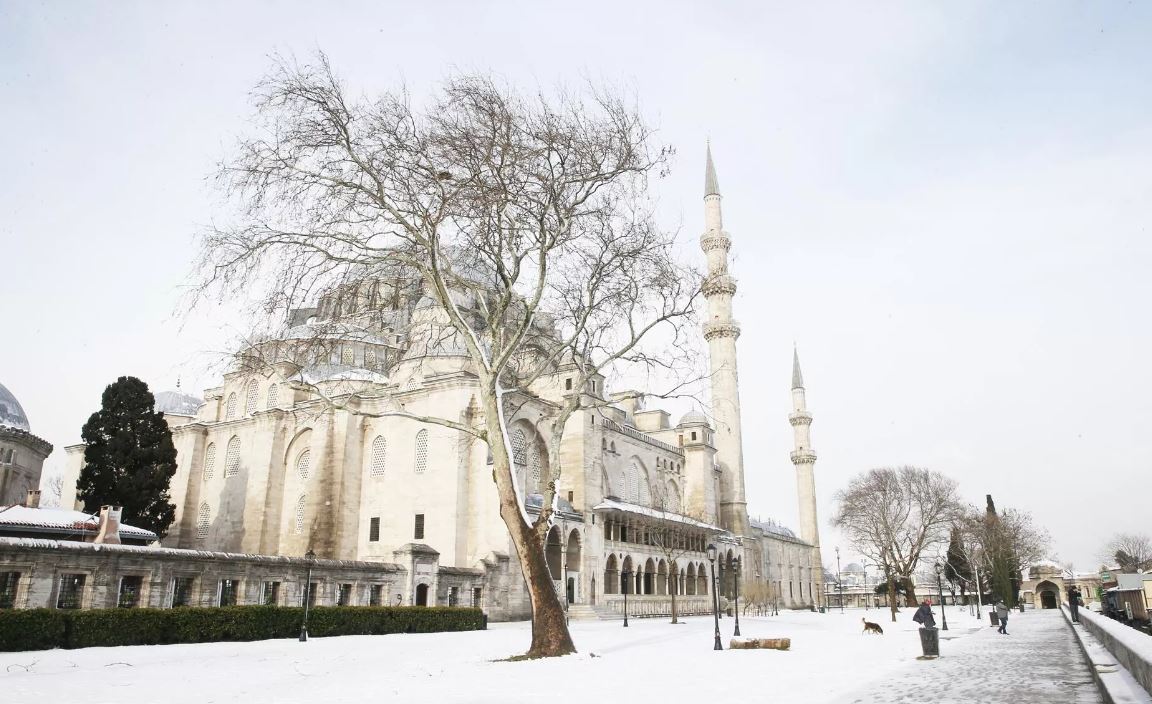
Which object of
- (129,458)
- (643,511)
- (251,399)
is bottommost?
(643,511)

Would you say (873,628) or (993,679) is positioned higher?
(993,679)

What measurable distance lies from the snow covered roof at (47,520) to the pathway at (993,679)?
28.6 meters

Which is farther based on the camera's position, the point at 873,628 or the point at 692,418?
the point at 692,418

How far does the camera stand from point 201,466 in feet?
152

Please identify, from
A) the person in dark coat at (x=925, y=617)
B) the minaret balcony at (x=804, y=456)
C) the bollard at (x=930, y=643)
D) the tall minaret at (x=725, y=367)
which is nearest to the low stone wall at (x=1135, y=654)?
the bollard at (x=930, y=643)

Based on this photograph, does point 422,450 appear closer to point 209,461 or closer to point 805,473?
point 209,461

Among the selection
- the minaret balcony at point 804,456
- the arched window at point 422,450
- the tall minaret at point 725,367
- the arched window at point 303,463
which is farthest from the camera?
the minaret balcony at point 804,456

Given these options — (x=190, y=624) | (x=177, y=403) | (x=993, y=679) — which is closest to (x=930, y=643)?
(x=993, y=679)

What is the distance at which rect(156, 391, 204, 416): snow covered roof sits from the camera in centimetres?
5556

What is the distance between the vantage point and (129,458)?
35.5 meters

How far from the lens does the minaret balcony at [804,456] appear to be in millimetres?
70188

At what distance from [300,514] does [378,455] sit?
5.73m

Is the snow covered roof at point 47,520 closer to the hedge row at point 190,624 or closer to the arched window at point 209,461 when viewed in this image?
the hedge row at point 190,624

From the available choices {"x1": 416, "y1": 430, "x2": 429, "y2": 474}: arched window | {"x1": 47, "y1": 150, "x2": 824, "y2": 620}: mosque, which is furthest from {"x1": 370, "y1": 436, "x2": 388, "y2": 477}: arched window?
{"x1": 416, "y1": 430, "x2": 429, "y2": 474}: arched window
